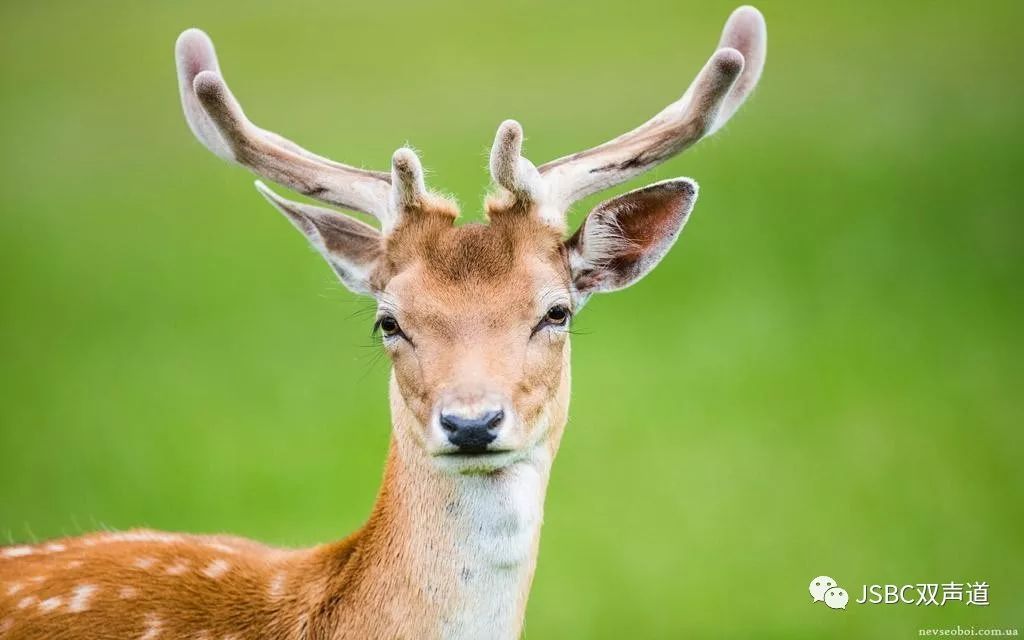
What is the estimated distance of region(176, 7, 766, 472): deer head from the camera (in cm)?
455

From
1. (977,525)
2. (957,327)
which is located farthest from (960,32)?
(977,525)

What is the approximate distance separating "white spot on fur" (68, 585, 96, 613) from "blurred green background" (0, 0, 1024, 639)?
1.99 metres

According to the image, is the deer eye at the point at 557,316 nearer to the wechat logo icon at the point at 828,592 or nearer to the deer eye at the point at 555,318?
the deer eye at the point at 555,318

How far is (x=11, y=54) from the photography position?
904 inches

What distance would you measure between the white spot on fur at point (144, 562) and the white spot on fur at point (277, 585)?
423mm

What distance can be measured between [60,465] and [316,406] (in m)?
2.21

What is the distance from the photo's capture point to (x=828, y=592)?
8.91m

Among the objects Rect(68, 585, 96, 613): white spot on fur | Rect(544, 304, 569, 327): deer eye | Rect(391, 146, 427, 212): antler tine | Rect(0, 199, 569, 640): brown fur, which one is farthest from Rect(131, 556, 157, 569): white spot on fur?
Rect(544, 304, 569, 327): deer eye

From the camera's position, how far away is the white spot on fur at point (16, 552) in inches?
209

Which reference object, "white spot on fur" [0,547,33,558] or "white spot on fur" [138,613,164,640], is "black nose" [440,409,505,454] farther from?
"white spot on fur" [0,547,33,558]

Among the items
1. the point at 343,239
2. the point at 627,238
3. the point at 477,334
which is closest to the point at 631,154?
the point at 627,238

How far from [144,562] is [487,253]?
1.57m

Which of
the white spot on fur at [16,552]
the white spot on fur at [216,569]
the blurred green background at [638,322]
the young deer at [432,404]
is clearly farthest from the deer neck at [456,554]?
the blurred green background at [638,322]

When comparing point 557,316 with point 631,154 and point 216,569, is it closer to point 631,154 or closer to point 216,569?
point 631,154
